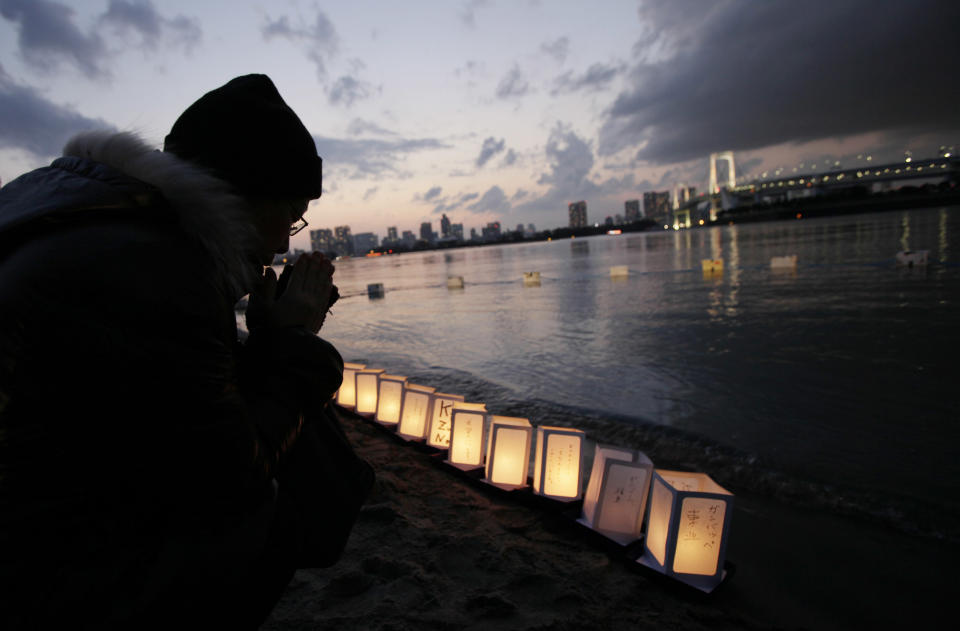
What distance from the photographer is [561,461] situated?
2.60 m

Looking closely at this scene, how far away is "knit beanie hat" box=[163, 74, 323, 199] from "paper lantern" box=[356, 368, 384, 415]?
3.38 m

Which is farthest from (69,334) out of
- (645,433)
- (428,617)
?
(645,433)

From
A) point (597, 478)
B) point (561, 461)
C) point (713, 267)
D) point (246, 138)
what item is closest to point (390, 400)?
point (561, 461)

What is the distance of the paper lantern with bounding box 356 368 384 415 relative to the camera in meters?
4.24

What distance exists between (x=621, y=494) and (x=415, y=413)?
1823 millimetres

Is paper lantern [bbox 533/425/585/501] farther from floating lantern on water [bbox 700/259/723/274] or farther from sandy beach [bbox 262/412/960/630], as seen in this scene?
A: floating lantern on water [bbox 700/259/723/274]

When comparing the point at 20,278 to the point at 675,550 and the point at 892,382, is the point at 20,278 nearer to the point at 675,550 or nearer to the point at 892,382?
the point at 675,550

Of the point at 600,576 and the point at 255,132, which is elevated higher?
the point at 255,132

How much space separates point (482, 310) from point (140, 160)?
1058 cm

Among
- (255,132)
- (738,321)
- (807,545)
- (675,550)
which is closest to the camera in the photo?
(255,132)

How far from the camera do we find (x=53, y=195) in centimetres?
67

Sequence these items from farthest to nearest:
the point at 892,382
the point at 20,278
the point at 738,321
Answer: the point at 738,321 < the point at 892,382 < the point at 20,278

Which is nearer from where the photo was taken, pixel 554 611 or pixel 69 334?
pixel 69 334

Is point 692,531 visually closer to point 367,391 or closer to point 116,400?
point 116,400
